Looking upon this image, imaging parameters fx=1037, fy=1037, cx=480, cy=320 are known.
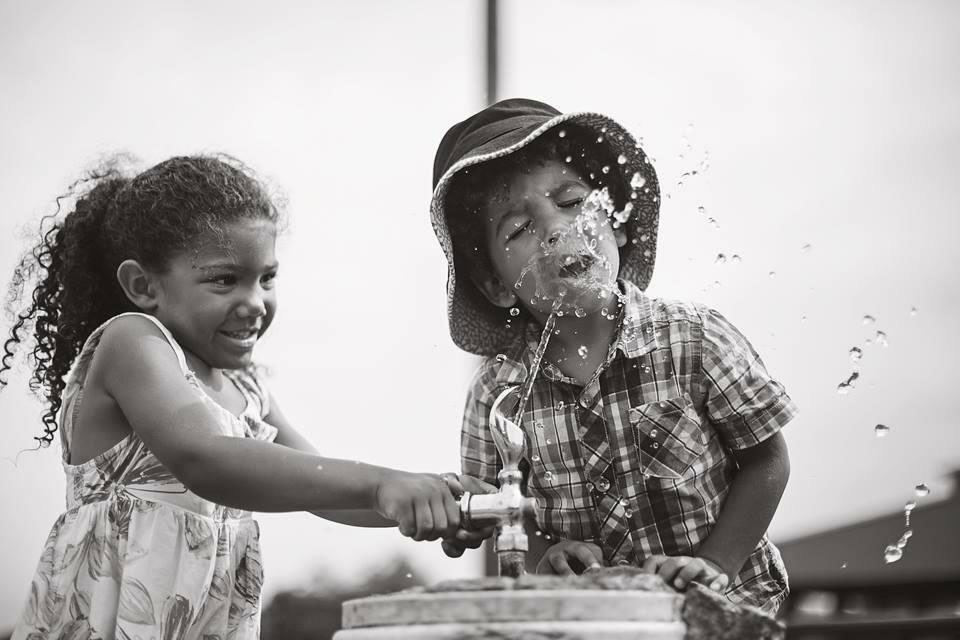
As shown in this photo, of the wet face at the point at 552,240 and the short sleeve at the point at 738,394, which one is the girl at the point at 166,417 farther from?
the short sleeve at the point at 738,394

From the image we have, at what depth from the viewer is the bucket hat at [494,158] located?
2121 mm

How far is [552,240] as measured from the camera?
1928 millimetres

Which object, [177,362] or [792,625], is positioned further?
[792,625]

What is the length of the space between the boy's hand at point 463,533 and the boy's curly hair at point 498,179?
76 cm

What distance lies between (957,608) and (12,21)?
3854mm

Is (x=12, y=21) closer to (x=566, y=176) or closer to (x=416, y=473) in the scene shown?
(x=566, y=176)

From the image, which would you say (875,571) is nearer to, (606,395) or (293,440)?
(606,395)

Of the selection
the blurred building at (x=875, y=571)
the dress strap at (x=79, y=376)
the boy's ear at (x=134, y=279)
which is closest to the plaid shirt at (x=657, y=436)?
the dress strap at (x=79, y=376)

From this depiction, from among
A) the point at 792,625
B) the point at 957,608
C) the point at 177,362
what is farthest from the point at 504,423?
the point at 957,608

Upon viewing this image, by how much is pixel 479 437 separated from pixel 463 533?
0.73 m

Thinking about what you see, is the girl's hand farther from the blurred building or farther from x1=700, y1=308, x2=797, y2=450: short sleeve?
the blurred building

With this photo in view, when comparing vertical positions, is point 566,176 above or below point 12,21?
below

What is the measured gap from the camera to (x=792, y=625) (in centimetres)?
315

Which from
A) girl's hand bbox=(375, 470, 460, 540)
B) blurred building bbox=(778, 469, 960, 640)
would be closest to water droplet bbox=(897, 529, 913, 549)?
blurred building bbox=(778, 469, 960, 640)
